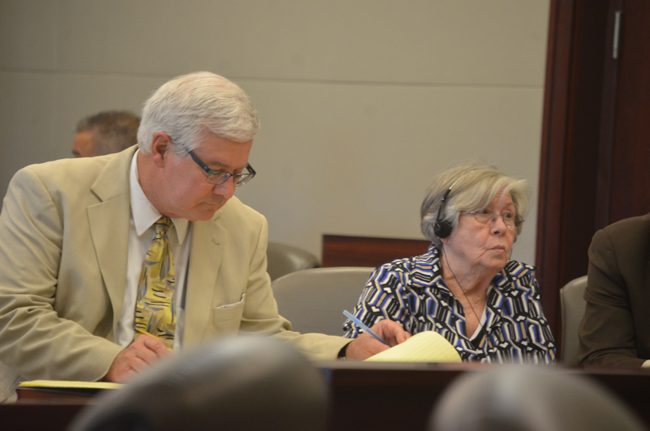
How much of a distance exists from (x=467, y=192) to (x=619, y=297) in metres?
0.53

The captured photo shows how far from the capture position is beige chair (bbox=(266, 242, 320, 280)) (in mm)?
3834

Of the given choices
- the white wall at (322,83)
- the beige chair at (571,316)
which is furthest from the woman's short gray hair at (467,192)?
the white wall at (322,83)

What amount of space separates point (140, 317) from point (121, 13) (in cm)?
268

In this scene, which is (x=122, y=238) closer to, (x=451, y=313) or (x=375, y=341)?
(x=375, y=341)

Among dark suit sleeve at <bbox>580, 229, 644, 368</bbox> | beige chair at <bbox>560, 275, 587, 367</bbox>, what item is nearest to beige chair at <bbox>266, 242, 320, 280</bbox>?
beige chair at <bbox>560, 275, 587, 367</bbox>

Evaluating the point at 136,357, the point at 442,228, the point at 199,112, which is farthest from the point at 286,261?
the point at 136,357

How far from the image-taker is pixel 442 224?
10.1ft

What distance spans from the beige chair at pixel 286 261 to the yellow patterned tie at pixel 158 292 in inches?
55.6

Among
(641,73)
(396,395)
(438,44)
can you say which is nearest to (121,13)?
(438,44)

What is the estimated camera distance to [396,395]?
1.28 metres

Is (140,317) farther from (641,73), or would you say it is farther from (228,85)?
(641,73)

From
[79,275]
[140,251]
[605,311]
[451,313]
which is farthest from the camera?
[451,313]

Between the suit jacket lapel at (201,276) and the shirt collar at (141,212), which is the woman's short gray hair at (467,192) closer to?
the suit jacket lapel at (201,276)

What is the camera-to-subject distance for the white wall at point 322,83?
4547 mm
